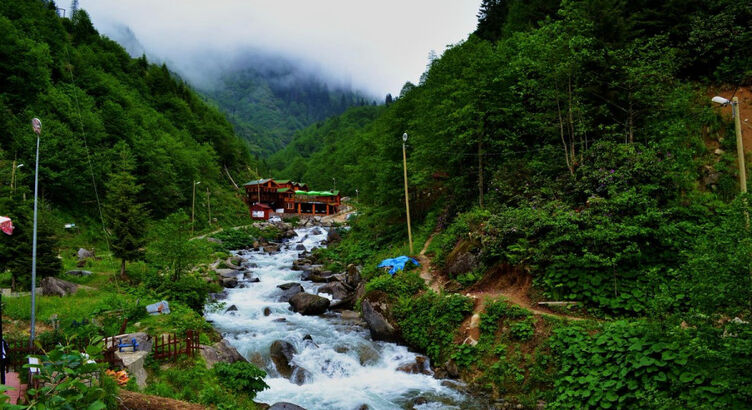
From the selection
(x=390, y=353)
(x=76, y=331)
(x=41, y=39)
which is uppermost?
(x=41, y=39)

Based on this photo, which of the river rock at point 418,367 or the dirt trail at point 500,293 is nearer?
the dirt trail at point 500,293

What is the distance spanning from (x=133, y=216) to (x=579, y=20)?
28.8 meters

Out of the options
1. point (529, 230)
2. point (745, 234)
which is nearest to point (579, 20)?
point (529, 230)

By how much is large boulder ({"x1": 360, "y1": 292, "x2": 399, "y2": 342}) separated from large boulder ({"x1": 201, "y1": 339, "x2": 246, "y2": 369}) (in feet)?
19.5

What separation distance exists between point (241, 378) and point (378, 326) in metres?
6.77

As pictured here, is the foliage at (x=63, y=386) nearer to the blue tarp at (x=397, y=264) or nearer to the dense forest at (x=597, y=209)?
the dense forest at (x=597, y=209)

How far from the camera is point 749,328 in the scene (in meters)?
6.70

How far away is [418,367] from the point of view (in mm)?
14289

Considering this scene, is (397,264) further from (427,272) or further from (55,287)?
(55,287)

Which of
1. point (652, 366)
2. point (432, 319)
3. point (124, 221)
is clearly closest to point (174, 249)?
point (124, 221)

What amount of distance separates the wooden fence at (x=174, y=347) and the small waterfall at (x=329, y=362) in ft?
9.28

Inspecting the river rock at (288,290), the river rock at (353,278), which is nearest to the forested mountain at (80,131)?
the river rock at (288,290)

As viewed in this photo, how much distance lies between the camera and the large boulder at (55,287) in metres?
18.1

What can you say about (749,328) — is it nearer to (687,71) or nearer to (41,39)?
(687,71)
